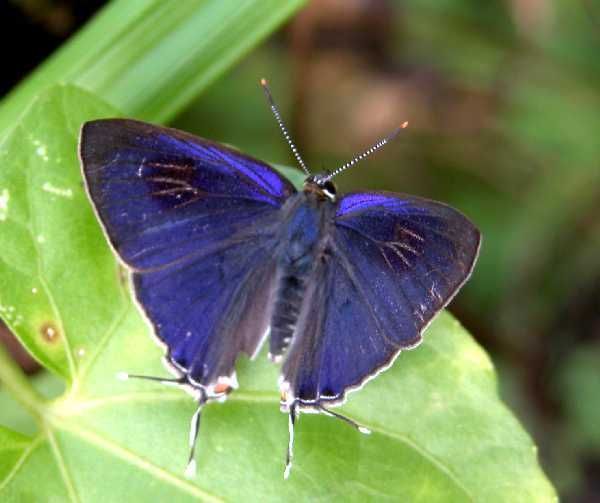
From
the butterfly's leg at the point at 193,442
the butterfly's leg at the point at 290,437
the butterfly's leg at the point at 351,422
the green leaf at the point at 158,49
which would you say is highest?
the green leaf at the point at 158,49

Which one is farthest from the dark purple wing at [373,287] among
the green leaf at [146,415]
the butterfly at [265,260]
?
the green leaf at [146,415]

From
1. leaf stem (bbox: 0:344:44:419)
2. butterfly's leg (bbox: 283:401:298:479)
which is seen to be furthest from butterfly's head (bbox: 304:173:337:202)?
leaf stem (bbox: 0:344:44:419)

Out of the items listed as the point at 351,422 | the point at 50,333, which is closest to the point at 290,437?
the point at 351,422

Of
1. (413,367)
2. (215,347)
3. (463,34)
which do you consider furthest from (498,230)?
(215,347)

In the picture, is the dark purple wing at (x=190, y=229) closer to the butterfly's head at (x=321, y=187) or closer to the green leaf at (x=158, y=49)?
the butterfly's head at (x=321, y=187)

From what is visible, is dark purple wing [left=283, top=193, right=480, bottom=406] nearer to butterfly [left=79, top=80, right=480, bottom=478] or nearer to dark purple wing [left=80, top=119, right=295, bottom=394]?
butterfly [left=79, top=80, right=480, bottom=478]

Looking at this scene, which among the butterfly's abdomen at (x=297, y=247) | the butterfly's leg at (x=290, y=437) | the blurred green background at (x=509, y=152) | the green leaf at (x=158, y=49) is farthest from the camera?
the blurred green background at (x=509, y=152)
